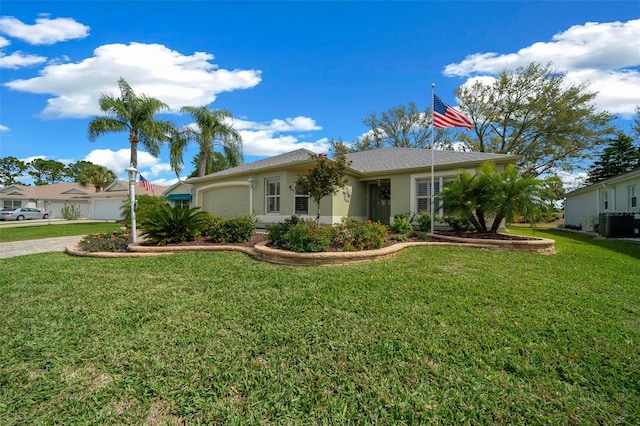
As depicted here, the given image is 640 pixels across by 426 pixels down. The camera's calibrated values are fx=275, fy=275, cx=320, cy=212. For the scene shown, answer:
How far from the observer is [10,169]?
4872 cm

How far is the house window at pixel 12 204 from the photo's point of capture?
104 feet

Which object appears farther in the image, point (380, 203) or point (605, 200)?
point (605, 200)

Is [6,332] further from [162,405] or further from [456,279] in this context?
[456,279]

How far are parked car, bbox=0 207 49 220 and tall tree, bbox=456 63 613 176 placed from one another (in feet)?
149

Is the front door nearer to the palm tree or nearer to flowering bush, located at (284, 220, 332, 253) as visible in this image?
flowering bush, located at (284, 220, 332, 253)

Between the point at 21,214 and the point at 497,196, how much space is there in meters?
41.1

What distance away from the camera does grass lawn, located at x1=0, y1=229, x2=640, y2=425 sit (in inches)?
76.4

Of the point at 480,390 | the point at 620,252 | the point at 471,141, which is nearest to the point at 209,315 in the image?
the point at 480,390

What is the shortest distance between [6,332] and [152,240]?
18.3ft

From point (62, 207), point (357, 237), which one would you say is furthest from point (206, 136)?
point (62, 207)

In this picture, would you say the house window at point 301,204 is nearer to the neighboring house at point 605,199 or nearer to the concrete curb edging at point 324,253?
the concrete curb edging at point 324,253

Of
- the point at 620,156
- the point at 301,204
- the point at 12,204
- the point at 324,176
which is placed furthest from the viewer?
the point at 12,204

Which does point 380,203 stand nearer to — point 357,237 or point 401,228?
point 401,228

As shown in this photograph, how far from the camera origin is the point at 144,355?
Answer: 2.54 meters
